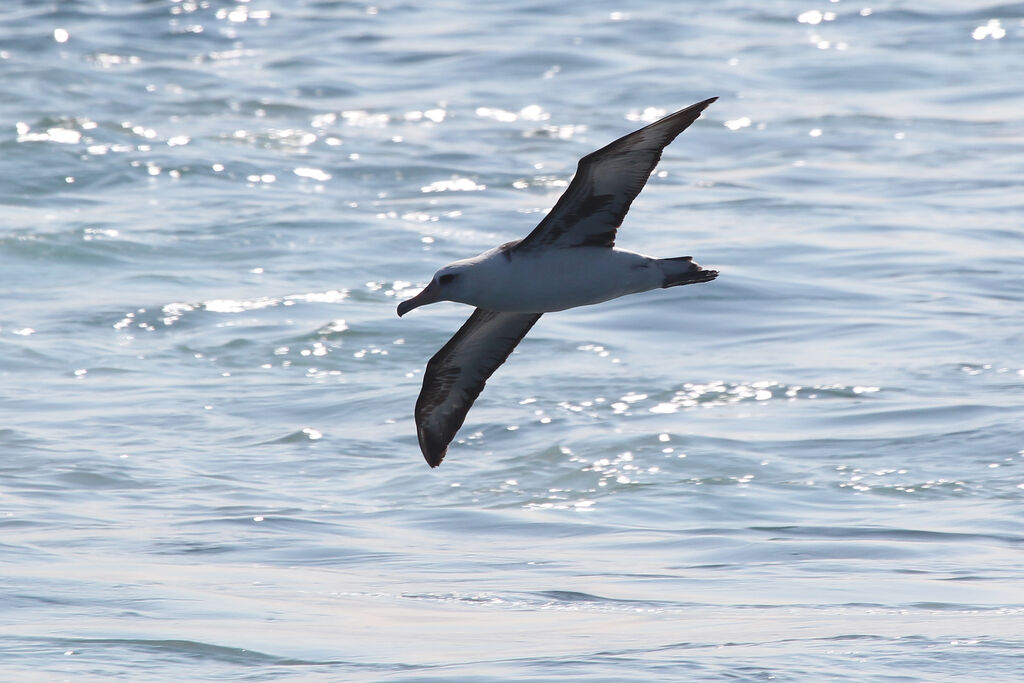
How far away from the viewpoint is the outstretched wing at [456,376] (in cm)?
1030

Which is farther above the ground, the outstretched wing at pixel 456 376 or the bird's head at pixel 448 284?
the bird's head at pixel 448 284

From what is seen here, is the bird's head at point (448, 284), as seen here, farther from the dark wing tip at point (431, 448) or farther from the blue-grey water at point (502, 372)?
the blue-grey water at point (502, 372)

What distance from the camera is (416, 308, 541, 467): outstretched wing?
33.8ft

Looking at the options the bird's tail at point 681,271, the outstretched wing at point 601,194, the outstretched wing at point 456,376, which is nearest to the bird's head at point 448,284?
the outstretched wing at point 601,194

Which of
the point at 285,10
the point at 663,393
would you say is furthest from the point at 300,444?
the point at 285,10

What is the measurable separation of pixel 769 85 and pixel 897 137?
4.30m

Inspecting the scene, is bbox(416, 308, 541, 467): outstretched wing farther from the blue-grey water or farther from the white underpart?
the white underpart

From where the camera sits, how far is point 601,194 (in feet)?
28.6

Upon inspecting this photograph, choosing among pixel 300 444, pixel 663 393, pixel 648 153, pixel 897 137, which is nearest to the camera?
pixel 648 153

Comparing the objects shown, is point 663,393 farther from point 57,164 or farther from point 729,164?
point 57,164

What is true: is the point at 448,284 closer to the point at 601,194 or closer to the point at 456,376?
the point at 601,194

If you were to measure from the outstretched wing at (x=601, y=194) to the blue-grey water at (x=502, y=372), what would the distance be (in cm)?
258

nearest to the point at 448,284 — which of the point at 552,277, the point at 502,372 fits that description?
the point at 552,277

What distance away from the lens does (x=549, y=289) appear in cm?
876
